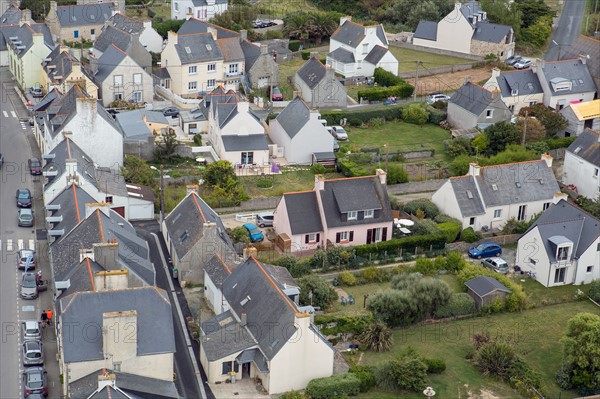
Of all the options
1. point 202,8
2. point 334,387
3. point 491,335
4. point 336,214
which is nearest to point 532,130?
point 336,214

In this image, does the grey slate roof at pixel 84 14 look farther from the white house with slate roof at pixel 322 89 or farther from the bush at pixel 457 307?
the bush at pixel 457 307

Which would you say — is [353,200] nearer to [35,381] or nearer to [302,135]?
Answer: [302,135]

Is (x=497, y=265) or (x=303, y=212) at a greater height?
(x=303, y=212)

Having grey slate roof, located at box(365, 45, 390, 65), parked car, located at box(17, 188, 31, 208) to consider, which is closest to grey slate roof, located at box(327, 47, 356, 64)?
grey slate roof, located at box(365, 45, 390, 65)

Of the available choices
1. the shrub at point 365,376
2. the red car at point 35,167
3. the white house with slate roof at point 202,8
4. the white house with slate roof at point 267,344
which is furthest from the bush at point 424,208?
the white house with slate roof at point 202,8

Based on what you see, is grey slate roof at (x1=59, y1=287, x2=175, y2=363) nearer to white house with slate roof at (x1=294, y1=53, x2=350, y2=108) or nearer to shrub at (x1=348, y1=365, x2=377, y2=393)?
shrub at (x1=348, y1=365, x2=377, y2=393)

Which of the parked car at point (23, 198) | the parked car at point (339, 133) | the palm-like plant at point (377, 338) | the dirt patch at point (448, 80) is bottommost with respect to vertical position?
the palm-like plant at point (377, 338)
